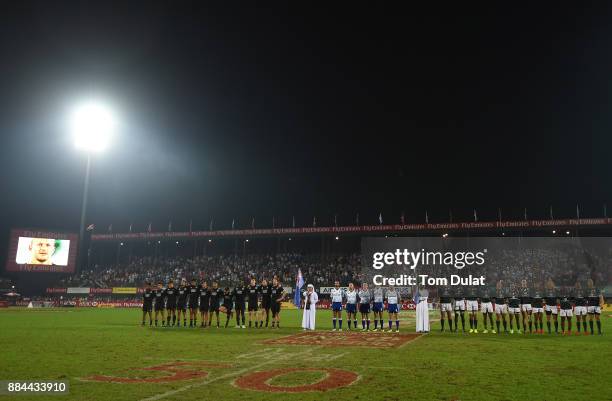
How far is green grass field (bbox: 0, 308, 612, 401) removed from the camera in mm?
8016

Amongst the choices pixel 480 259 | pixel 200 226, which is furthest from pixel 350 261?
pixel 200 226

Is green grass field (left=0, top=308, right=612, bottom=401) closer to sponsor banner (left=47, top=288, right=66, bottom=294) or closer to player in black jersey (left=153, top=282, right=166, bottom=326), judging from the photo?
player in black jersey (left=153, top=282, right=166, bottom=326)

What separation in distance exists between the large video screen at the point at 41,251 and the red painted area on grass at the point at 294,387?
5144cm

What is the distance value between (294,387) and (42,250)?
53855 mm

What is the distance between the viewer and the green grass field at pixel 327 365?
26.3 ft

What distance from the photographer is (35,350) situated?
13484 millimetres

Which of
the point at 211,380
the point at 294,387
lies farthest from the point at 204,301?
the point at 294,387

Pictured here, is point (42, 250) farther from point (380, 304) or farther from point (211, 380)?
point (211, 380)

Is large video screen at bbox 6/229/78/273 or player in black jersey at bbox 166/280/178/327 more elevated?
large video screen at bbox 6/229/78/273

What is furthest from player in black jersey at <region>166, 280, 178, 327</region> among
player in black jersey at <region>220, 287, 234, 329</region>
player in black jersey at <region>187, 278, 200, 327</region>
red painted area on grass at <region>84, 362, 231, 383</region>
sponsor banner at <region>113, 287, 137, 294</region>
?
sponsor banner at <region>113, 287, 137, 294</region>

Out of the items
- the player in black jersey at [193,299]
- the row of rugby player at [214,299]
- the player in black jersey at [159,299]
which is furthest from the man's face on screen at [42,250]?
the player in black jersey at [193,299]

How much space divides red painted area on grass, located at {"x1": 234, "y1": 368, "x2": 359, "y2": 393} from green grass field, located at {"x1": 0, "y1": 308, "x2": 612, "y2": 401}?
0.15 m

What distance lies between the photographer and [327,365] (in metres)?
10.9

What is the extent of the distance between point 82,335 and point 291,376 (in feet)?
40.0
